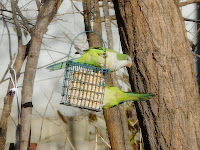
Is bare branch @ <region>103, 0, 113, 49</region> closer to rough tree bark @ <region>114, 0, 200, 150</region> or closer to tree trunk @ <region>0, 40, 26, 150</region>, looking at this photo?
tree trunk @ <region>0, 40, 26, 150</region>

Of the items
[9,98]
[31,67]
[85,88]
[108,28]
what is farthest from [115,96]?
[9,98]

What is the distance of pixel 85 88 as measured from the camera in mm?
1724

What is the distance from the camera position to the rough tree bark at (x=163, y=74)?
160 centimetres

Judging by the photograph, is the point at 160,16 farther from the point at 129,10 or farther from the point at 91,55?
the point at 91,55

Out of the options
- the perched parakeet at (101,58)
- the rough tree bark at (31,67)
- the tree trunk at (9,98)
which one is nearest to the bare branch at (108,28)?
the rough tree bark at (31,67)

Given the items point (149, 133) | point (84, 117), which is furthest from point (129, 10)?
point (84, 117)

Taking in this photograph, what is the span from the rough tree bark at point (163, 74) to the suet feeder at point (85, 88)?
Answer: 0.21 meters

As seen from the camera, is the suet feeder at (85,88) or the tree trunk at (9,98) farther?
the tree trunk at (9,98)

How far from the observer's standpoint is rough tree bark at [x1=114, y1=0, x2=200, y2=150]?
1.60 meters

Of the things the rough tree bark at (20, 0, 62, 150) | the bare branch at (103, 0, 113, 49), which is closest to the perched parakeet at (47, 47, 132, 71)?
the rough tree bark at (20, 0, 62, 150)

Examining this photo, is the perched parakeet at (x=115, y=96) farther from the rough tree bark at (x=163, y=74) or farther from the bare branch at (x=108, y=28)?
the bare branch at (x=108, y=28)

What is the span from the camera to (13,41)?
4082 millimetres

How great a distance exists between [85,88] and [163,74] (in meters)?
0.49

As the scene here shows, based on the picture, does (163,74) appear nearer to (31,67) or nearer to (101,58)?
(101,58)
